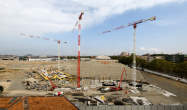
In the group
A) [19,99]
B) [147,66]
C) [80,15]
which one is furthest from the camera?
[147,66]

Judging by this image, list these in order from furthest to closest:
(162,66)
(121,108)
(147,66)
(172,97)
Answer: (147,66) < (162,66) < (172,97) < (121,108)

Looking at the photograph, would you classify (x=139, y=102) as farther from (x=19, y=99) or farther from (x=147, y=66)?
(x=147, y=66)

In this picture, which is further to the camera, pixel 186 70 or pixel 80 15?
pixel 186 70

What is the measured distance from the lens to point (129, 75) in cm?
4916

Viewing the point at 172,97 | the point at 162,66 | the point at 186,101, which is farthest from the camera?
the point at 162,66

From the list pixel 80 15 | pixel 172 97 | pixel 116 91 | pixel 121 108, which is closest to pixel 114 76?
pixel 116 91

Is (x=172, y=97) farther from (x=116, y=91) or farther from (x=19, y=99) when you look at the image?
(x=19, y=99)

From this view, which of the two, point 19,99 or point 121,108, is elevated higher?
point 19,99

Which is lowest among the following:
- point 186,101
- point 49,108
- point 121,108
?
point 186,101

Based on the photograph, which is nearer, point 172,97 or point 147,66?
point 172,97

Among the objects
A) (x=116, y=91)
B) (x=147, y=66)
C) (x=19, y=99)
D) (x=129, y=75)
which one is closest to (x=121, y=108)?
(x=19, y=99)

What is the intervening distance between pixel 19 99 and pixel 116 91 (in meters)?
22.9

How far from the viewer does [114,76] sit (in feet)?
156

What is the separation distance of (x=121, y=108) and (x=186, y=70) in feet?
153
